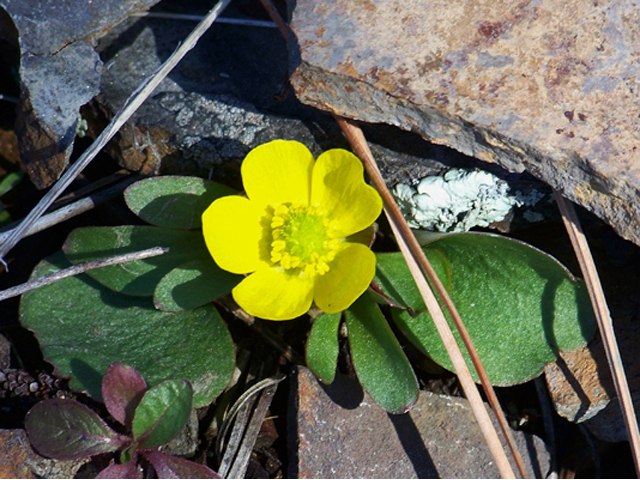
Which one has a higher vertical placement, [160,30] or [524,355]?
[160,30]

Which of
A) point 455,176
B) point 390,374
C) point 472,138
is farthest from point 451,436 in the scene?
point 472,138

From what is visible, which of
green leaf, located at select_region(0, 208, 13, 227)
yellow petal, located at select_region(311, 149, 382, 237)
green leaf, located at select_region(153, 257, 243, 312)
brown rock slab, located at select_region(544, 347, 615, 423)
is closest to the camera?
yellow petal, located at select_region(311, 149, 382, 237)

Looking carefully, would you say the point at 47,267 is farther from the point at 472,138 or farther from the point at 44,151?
the point at 472,138

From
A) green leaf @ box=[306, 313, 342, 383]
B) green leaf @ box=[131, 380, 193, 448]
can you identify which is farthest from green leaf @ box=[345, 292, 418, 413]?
green leaf @ box=[131, 380, 193, 448]

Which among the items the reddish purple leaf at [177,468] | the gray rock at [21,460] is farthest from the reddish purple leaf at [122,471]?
the gray rock at [21,460]

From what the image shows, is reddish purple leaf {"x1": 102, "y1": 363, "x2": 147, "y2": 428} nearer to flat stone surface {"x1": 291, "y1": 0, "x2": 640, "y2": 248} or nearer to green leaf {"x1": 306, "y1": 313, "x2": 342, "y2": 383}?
green leaf {"x1": 306, "y1": 313, "x2": 342, "y2": 383}

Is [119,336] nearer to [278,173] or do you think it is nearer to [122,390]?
[122,390]

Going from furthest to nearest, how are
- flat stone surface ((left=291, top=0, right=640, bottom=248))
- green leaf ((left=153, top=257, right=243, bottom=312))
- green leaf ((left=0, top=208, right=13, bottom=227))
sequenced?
1. green leaf ((left=0, top=208, right=13, bottom=227))
2. green leaf ((left=153, top=257, right=243, bottom=312))
3. flat stone surface ((left=291, top=0, right=640, bottom=248))

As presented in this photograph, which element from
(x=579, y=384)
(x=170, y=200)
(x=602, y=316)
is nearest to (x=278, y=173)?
(x=170, y=200)
